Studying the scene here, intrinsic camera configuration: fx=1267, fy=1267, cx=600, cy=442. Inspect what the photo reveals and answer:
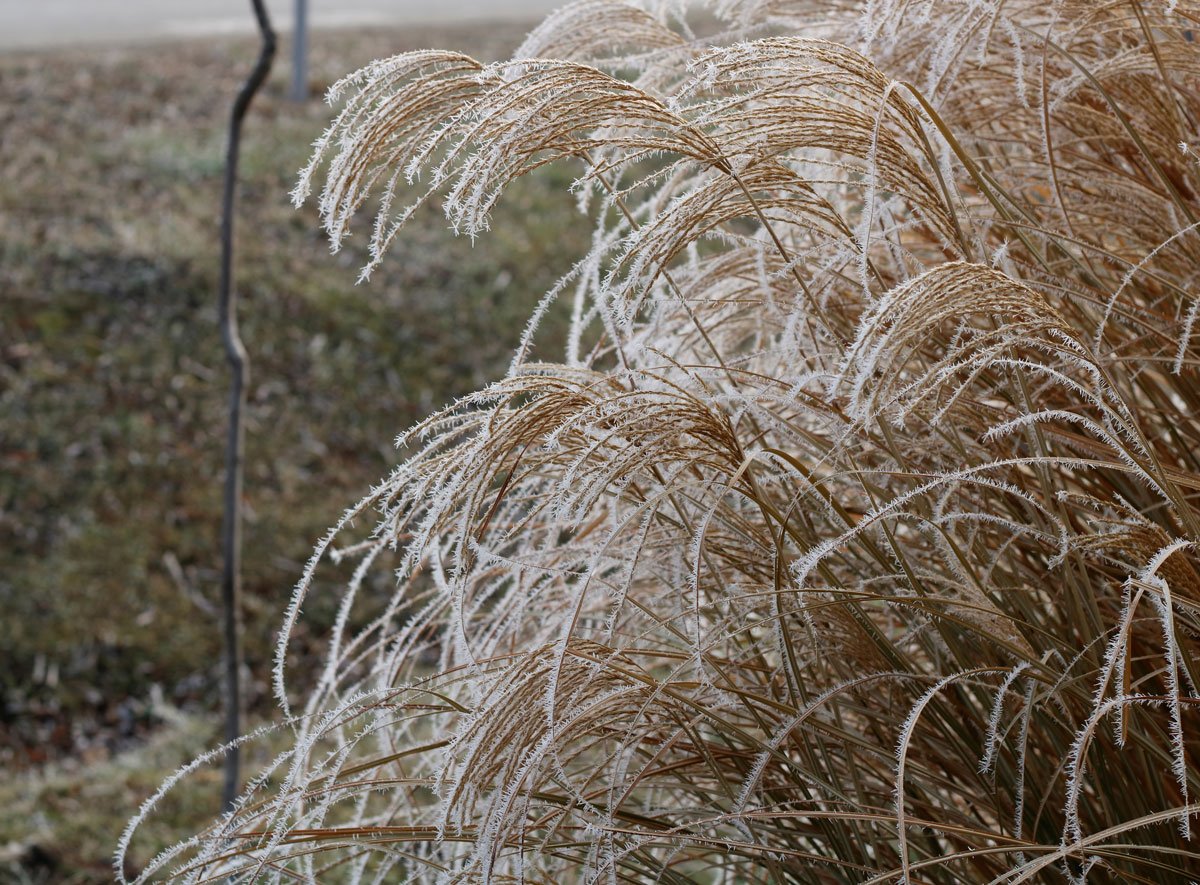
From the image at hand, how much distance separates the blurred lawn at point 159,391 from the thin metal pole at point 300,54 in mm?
128

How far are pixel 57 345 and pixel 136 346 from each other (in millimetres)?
333

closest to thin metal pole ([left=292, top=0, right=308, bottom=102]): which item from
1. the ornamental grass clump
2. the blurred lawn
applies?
the blurred lawn

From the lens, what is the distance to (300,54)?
8.06 m

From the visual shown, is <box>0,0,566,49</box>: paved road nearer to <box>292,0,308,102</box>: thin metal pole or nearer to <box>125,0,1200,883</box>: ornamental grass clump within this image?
<box>292,0,308,102</box>: thin metal pole

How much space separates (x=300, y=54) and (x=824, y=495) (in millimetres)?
7421

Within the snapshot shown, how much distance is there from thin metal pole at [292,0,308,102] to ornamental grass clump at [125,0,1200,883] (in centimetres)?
653

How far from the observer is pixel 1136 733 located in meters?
1.28

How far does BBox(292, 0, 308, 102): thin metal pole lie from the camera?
782cm

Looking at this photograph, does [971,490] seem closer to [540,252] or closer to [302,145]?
[540,252]

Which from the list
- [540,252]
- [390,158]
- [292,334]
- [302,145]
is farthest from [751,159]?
[302,145]

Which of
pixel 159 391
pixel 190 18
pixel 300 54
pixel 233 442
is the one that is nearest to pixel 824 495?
pixel 233 442

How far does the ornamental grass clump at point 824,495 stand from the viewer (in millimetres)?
1222

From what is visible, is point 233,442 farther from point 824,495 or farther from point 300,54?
point 300,54

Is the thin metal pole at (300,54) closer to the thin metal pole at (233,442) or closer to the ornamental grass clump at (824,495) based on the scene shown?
the thin metal pole at (233,442)
